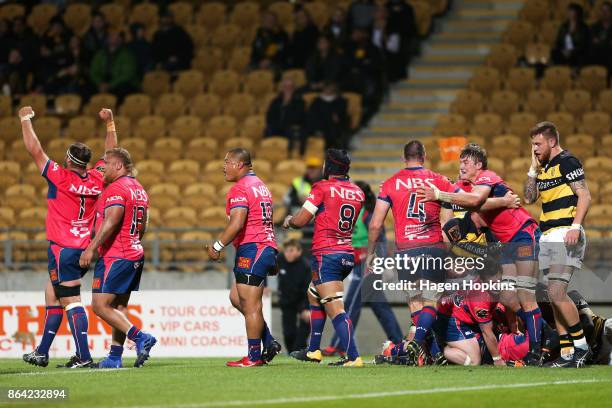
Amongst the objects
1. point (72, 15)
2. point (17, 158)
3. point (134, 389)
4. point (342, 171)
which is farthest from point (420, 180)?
point (72, 15)

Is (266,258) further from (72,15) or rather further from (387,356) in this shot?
(72,15)

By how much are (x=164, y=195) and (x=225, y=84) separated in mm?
3719

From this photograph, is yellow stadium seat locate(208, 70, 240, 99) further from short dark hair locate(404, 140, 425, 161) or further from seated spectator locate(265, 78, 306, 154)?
short dark hair locate(404, 140, 425, 161)

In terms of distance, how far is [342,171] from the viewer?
1162 cm

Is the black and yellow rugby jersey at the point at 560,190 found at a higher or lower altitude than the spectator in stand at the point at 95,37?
lower

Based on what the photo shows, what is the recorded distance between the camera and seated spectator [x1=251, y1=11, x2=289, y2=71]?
22188 mm

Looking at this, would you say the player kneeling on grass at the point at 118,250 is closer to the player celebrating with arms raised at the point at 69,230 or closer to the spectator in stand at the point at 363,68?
the player celebrating with arms raised at the point at 69,230

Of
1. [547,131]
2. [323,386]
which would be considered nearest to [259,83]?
[547,131]

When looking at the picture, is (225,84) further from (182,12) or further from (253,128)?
(182,12)

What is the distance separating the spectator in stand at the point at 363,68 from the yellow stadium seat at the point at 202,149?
8.08 ft

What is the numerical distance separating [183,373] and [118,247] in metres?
1.38

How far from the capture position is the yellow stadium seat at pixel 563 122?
61.9 feet

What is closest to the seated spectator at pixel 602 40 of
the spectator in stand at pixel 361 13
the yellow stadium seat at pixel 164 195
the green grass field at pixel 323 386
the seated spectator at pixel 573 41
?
the seated spectator at pixel 573 41

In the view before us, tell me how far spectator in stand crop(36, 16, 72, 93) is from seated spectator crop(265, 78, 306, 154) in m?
4.95
